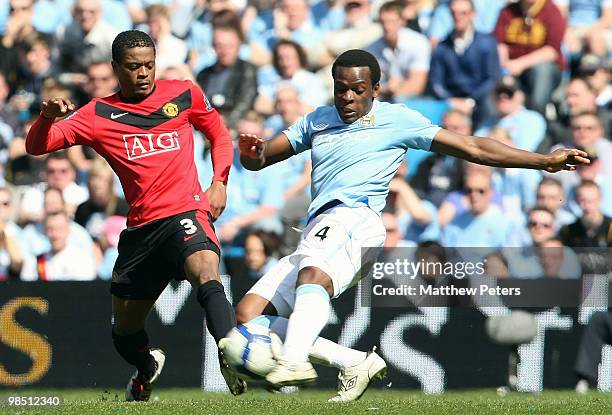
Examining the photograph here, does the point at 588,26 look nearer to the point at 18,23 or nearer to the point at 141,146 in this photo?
the point at 18,23

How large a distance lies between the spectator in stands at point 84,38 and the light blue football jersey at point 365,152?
6.89m

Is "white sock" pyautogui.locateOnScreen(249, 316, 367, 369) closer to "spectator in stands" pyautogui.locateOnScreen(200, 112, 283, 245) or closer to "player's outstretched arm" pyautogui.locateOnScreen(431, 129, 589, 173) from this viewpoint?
"player's outstretched arm" pyautogui.locateOnScreen(431, 129, 589, 173)

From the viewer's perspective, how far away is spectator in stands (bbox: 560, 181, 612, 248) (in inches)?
476

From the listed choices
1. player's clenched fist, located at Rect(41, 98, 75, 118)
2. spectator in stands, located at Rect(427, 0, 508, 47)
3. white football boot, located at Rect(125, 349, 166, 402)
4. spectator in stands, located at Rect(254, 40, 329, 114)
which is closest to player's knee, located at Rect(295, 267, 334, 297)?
player's clenched fist, located at Rect(41, 98, 75, 118)

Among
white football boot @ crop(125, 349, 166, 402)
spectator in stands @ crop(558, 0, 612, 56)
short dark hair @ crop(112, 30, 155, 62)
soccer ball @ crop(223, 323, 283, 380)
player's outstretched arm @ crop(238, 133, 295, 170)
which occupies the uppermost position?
spectator in stands @ crop(558, 0, 612, 56)

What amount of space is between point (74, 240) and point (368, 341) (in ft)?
12.2

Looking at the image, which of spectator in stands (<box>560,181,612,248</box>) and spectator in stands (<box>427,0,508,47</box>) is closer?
spectator in stands (<box>560,181,612,248</box>)

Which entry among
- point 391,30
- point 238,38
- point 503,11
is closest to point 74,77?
point 238,38

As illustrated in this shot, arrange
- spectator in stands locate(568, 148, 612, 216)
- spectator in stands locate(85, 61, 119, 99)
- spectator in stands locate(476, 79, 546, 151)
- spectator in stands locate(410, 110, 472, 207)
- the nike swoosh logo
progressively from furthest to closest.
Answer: spectator in stands locate(85, 61, 119, 99), spectator in stands locate(476, 79, 546, 151), spectator in stands locate(410, 110, 472, 207), spectator in stands locate(568, 148, 612, 216), the nike swoosh logo

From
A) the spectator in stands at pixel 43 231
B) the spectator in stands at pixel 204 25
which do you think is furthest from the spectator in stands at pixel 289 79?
the spectator in stands at pixel 43 231

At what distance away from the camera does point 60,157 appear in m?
13.3

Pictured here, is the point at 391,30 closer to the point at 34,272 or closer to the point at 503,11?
the point at 503,11

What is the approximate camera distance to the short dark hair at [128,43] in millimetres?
8039

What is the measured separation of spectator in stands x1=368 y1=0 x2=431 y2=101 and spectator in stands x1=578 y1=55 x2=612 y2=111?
1791 mm
